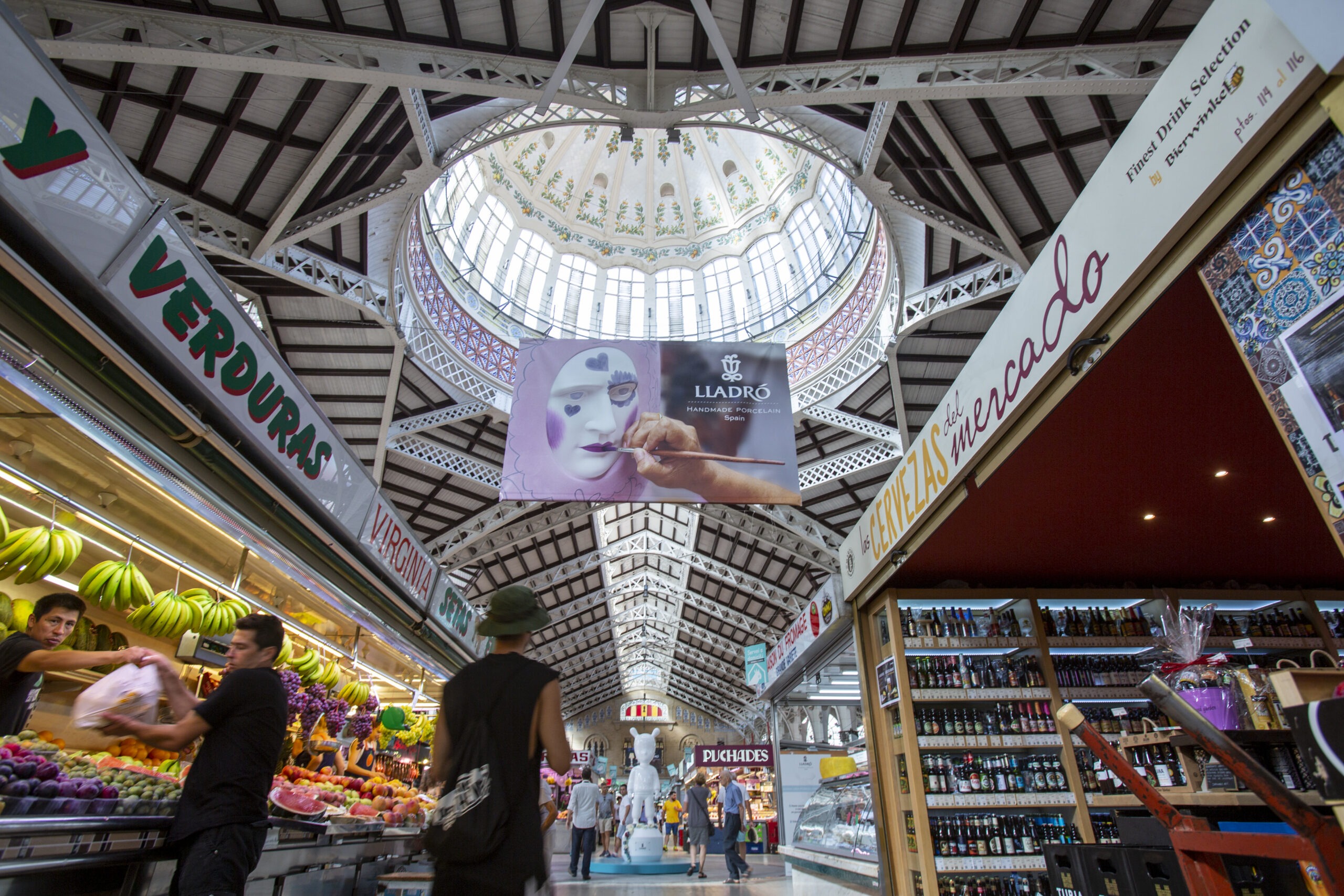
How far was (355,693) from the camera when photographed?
6348 millimetres

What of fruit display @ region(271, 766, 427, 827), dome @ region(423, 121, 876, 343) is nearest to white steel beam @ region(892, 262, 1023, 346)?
dome @ region(423, 121, 876, 343)

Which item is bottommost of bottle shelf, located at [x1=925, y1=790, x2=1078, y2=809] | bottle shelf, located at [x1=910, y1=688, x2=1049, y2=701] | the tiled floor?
the tiled floor

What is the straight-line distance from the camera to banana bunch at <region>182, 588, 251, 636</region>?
4293 mm

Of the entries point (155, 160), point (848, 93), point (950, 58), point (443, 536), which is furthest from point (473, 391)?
point (950, 58)

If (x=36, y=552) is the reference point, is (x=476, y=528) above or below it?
above

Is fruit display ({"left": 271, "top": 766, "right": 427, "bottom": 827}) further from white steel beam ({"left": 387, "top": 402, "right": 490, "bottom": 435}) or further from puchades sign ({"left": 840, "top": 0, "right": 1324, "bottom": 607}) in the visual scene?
white steel beam ({"left": 387, "top": 402, "right": 490, "bottom": 435})

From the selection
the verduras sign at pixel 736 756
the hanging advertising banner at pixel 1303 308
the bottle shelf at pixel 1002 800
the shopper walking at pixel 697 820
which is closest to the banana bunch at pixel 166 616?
the hanging advertising banner at pixel 1303 308

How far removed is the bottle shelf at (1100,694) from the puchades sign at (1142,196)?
2924mm

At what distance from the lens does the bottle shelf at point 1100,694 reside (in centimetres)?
593

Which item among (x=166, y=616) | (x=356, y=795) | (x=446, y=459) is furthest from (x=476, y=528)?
(x=166, y=616)

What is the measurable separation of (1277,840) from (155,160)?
11.2 meters

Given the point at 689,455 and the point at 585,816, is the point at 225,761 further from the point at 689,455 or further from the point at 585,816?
the point at 585,816

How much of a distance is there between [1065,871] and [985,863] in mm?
2232

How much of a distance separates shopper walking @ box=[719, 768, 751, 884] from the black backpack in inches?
338
